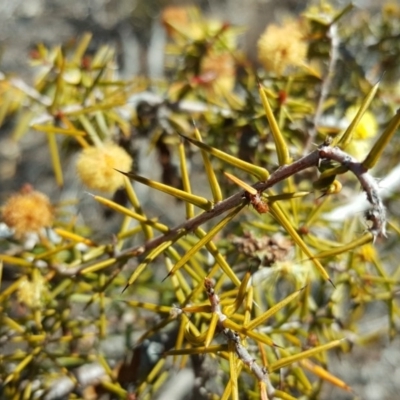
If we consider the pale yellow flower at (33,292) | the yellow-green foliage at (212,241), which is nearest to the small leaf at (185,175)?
the yellow-green foliage at (212,241)

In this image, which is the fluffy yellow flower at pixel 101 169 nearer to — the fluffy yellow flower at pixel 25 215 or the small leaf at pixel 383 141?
the fluffy yellow flower at pixel 25 215

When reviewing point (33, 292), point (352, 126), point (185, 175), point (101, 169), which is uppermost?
point (352, 126)

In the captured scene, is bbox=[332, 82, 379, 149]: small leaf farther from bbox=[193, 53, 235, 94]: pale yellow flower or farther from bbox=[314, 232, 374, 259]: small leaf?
bbox=[193, 53, 235, 94]: pale yellow flower

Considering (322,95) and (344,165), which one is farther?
(322,95)

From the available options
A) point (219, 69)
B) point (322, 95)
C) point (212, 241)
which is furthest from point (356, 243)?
point (219, 69)

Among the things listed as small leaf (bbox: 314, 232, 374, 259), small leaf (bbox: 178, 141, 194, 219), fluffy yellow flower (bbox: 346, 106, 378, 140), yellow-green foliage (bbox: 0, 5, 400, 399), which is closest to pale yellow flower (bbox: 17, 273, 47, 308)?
yellow-green foliage (bbox: 0, 5, 400, 399)

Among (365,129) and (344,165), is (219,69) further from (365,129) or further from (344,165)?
(344,165)

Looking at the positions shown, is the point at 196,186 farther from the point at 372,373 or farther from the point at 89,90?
the point at 89,90
